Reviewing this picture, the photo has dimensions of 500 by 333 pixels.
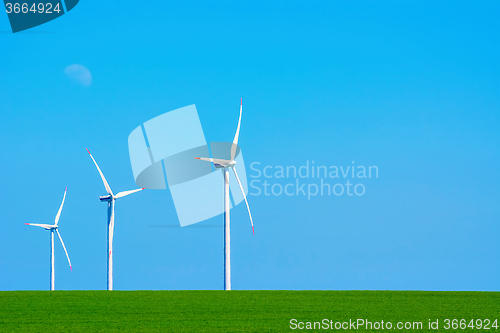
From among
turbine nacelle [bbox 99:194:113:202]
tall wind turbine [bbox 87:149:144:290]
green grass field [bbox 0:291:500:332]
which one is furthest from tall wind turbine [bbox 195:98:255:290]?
Result: turbine nacelle [bbox 99:194:113:202]

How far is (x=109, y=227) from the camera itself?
52.3 m

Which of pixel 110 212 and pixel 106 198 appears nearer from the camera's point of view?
pixel 110 212

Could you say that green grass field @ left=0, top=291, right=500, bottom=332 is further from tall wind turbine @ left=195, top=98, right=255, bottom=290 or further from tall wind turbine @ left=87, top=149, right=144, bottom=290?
tall wind turbine @ left=87, top=149, right=144, bottom=290

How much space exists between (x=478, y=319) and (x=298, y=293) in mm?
13829

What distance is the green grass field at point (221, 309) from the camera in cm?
2516

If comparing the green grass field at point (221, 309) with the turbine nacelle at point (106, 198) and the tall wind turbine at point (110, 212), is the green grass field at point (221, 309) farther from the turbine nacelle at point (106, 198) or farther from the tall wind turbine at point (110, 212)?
the turbine nacelle at point (106, 198)

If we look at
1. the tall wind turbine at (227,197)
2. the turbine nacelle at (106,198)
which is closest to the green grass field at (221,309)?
the tall wind turbine at (227,197)

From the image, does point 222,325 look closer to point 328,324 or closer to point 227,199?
point 328,324

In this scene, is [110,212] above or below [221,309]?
above

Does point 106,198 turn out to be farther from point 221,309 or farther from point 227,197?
point 221,309

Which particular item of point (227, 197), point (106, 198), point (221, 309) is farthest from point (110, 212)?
point (221, 309)

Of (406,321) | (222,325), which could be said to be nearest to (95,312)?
(222,325)

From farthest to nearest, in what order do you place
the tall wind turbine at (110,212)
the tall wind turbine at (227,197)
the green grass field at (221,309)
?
the tall wind turbine at (110,212), the tall wind turbine at (227,197), the green grass field at (221,309)

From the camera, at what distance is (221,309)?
3016cm
